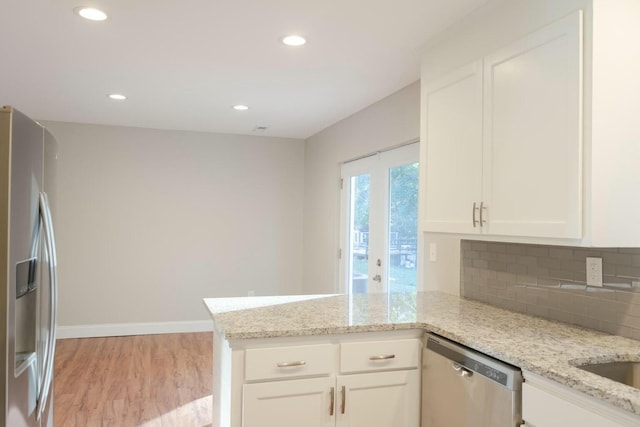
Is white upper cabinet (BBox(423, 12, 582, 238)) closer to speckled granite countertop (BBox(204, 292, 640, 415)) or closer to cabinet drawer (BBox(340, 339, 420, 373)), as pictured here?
speckled granite countertop (BBox(204, 292, 640, 415))

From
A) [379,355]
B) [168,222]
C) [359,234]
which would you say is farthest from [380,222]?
[168,222]

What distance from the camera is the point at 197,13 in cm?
238

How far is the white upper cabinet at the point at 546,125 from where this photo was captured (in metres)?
1.64

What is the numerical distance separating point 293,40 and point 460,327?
1.77 metres

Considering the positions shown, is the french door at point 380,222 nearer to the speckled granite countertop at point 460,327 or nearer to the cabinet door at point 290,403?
the speckled granite countertop at point 460,327

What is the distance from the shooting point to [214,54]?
2.96m

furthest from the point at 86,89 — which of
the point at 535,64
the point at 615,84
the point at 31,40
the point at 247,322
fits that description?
the point at 615,84

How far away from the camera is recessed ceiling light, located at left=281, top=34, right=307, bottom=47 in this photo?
266 cm

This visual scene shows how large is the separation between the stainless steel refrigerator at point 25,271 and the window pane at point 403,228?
2426 millimetres

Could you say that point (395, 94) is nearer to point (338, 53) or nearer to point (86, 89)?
point (338, 53)

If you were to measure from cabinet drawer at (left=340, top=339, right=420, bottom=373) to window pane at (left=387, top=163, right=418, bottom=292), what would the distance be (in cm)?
147

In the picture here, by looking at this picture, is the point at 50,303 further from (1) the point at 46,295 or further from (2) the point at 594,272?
(2) the point at 594,272

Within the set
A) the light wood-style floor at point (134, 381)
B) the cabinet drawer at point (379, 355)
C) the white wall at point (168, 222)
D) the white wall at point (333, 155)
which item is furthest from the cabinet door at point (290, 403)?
the white wall at point (168, 222)

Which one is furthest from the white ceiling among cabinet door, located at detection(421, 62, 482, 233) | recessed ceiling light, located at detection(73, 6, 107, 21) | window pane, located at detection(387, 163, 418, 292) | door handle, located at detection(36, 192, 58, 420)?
door handle, located at detection(36, 192, 58, 420)
